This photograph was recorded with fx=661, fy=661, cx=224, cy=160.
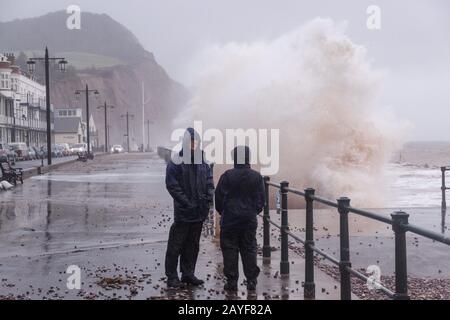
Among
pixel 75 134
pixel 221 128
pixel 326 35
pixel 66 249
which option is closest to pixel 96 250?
pixel 66 249

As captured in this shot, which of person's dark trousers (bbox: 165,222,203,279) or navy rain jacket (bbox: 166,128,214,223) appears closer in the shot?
navy rain jacket (bbox: 166,128,214,223)

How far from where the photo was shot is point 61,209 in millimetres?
15867

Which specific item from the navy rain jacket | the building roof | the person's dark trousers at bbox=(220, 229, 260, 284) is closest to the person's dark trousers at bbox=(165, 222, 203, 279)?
the navy rain jacket

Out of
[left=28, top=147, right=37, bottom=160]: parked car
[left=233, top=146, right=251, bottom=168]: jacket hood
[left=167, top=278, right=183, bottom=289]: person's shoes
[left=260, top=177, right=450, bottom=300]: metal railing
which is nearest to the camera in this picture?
[left=260, top=177, right=450, bottom=300]: metal railing

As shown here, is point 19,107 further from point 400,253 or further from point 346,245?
point 400,253

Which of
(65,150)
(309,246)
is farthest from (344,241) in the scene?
(65,150)

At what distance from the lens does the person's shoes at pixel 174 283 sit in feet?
23.7

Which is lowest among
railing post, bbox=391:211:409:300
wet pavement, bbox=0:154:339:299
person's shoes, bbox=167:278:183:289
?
wet pavement, bbox=0:154:339:299

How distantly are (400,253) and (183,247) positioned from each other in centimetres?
327

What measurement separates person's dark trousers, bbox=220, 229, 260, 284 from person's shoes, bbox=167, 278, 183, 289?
0.56m

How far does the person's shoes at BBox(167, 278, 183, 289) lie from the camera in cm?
723

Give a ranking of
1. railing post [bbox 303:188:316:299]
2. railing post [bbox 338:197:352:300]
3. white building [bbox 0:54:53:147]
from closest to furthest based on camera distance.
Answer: railing post [bbox 338:197:352:300], railing post [bbox 303:188:316:299], white building [bbox 0:54:53:147]

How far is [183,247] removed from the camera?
7504 mm

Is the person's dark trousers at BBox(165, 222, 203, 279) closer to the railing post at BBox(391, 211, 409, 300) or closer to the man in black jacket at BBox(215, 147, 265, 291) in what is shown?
the man in black jacket at BBox(215, 147, 265, 291)
